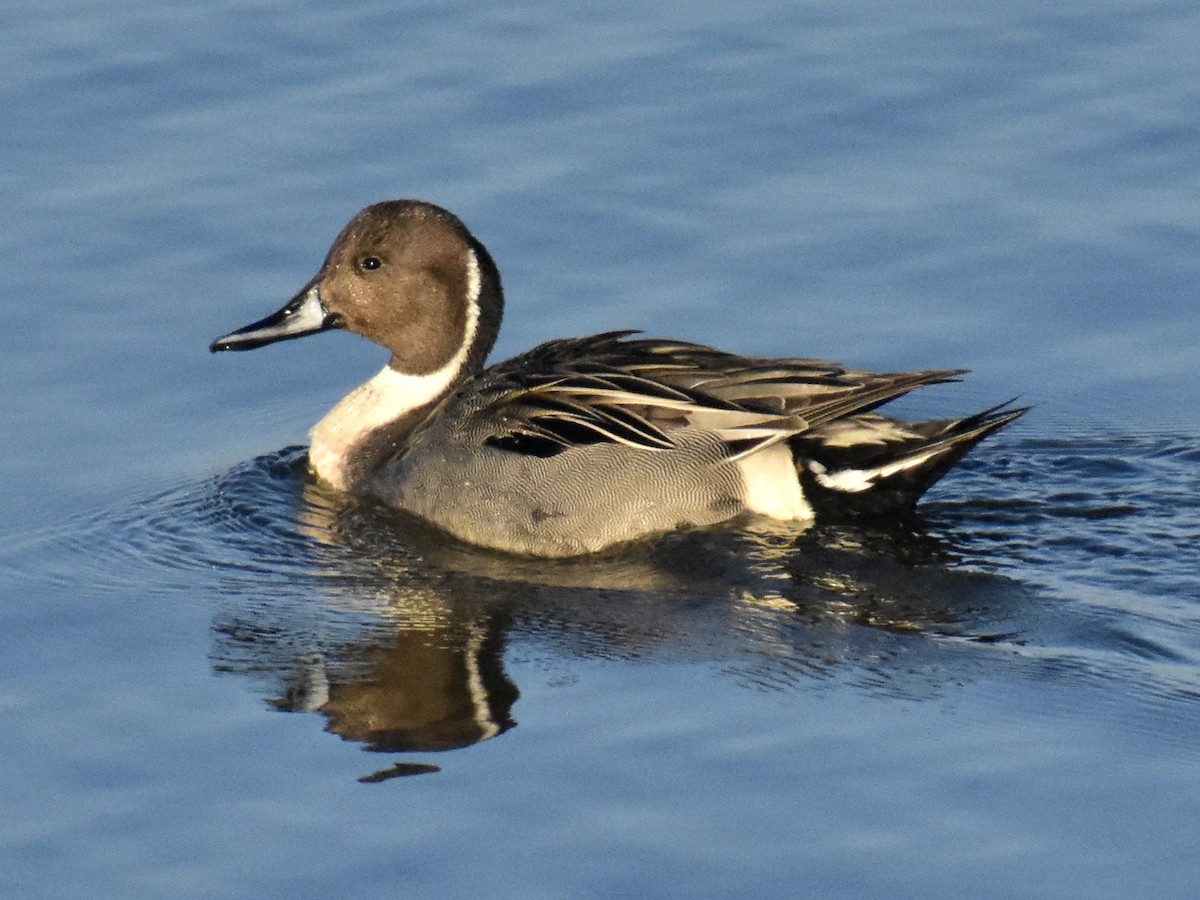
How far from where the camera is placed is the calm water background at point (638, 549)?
573 cm

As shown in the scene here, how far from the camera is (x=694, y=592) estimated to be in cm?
738

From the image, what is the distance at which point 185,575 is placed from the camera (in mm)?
7707

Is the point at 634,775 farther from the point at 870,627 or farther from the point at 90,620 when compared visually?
the point at 90,620

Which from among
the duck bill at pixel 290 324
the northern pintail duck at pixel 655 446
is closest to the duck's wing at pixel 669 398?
the northern pintail duck at pixel 655 446

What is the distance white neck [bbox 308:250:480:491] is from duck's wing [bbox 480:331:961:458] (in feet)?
2.32

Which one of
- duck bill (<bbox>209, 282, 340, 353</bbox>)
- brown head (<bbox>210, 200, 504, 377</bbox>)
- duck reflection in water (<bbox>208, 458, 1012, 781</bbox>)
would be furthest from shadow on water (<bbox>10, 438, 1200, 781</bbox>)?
brown head (<bbox>210, 200, 504, 377</bbox>)

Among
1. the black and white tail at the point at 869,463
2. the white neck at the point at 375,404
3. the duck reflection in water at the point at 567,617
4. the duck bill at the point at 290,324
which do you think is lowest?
the duck reflection in water at the point at 567,617

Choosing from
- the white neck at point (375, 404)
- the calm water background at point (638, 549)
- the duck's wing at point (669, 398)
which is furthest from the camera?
the white neck at point (375, 404)

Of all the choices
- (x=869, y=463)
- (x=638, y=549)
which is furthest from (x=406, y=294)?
(x=869, y=463)

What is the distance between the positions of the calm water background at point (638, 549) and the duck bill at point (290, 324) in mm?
417

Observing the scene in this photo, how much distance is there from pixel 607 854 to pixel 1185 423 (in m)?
3.89

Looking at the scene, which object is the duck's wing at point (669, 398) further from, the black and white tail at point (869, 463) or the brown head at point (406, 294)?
the brown head at point (406, 294)

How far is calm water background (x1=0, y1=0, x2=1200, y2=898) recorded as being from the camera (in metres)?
5.73

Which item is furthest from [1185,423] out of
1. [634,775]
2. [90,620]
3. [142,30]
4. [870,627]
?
[142,30]
